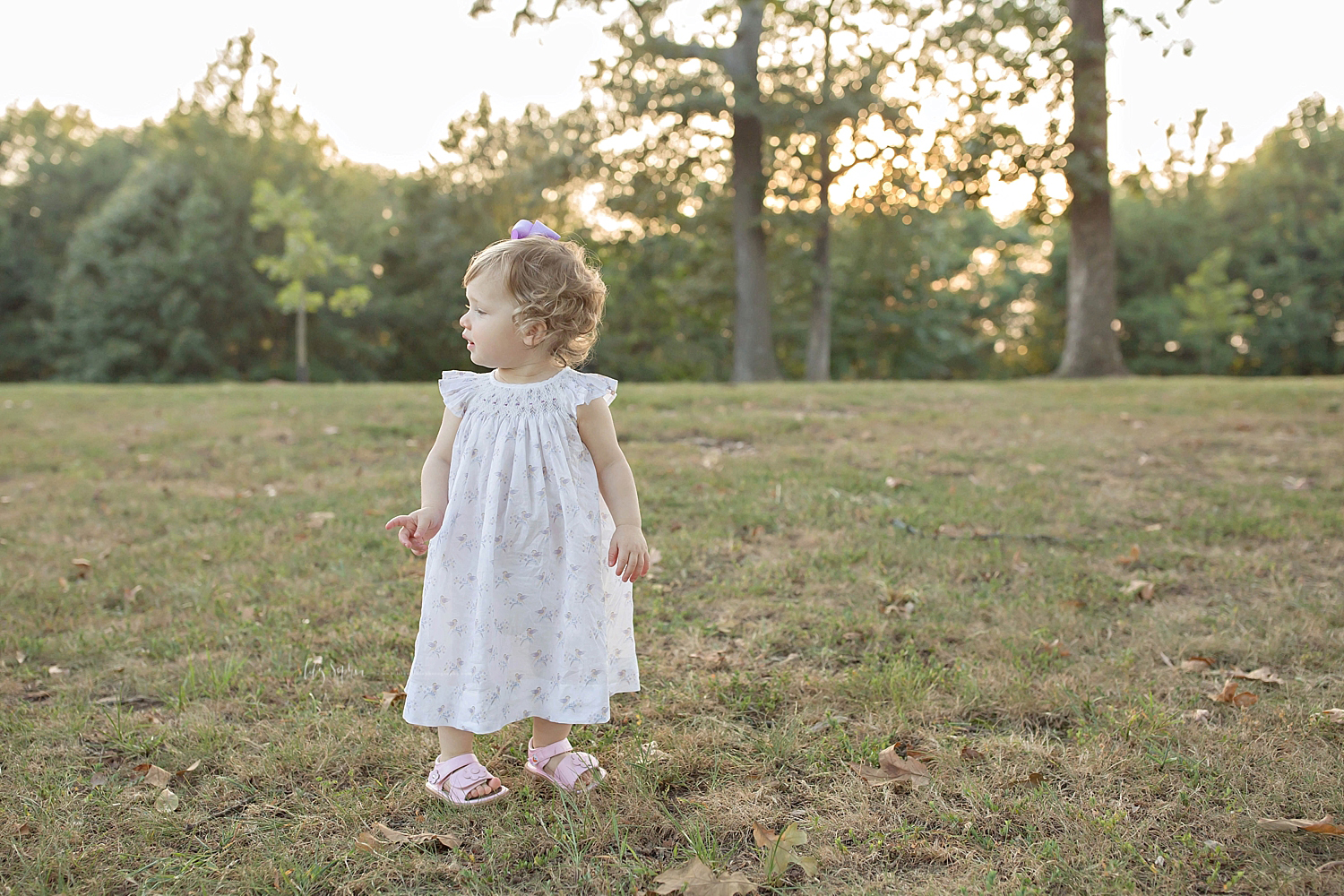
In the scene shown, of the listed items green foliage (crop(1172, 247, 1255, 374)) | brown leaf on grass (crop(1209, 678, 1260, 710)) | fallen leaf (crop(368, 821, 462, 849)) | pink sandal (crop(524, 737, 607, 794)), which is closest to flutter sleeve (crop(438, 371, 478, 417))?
pink sandal (crop(524, 737, 607, 794))

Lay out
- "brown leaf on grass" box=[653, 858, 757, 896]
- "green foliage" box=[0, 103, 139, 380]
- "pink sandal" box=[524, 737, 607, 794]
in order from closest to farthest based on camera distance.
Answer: "brown leaf on grass" box=[653, 858, 757, 896] < "pink sandal" box=[524, 737, 607, 794] < "green foliage" box=[0, 103, 139, 380]

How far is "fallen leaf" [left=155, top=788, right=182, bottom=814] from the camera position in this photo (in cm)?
231

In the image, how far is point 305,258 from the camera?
2244cm

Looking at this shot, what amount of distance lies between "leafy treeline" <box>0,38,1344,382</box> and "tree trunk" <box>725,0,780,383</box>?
23.7ft

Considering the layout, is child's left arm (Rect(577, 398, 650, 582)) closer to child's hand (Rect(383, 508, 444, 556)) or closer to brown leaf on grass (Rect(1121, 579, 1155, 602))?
child's hand (Rect(383, 508, 444, 556))

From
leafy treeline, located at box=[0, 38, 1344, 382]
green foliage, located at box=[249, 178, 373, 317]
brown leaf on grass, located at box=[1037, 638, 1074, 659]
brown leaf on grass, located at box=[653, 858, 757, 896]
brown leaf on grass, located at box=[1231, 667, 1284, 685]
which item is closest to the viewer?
brown leaf on grass, located at box=[653, 858, 757, 896]

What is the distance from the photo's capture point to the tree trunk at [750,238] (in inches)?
720

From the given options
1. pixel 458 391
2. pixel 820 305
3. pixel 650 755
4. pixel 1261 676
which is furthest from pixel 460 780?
pixel 820 305

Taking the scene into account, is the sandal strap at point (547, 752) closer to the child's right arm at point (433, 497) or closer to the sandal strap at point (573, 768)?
the sandal strap at point (573, 768)

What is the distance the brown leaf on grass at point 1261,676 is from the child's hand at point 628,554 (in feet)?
6.83

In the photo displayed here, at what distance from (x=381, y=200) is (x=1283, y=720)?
37540mm

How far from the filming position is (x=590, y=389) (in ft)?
7.95

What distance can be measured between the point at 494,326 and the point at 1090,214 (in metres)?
14.3

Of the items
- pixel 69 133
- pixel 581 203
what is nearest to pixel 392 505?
pixel 581 203
